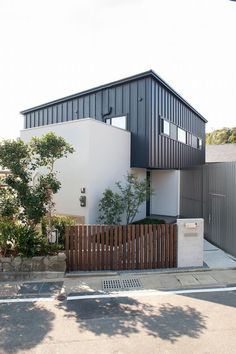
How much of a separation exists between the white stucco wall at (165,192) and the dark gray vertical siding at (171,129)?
904 mm

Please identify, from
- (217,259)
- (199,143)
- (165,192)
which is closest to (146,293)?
(217,259)

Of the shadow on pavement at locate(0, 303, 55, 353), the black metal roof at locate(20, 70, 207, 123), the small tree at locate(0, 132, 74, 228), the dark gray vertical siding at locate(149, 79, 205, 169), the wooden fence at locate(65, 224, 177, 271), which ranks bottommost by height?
the shadow on pavement at locate(0, 303, 55, 353)

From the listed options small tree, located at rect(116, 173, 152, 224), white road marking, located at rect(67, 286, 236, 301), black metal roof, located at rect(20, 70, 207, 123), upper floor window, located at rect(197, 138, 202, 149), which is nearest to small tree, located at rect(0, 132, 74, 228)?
white road marking, located at rect(67, 286, 236, 301)

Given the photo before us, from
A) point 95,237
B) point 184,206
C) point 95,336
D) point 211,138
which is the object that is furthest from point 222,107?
point 95,336

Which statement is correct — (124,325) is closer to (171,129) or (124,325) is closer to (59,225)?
(59,225)

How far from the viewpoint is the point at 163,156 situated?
12.6 meters

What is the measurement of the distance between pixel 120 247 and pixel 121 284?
104 cm

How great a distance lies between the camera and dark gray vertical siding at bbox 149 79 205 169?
457 inches

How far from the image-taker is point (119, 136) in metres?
11.0

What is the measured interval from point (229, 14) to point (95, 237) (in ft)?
17.4

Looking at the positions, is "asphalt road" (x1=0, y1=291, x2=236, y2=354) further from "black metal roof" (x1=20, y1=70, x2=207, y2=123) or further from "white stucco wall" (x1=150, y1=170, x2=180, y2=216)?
"white stucco wall" (x1=150, y1=170, x2=180, y2=216)

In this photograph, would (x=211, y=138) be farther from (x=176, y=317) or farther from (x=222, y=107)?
(x=176, y=317)

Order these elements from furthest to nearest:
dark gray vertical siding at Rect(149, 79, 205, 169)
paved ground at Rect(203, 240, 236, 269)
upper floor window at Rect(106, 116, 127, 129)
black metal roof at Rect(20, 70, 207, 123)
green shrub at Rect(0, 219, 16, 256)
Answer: upper floor window at Rect(106, 116, 127, 129), dark gray vertical siding at Rect(149, 79, 205, 169), black metal roof at Rect(20, 70, 207, 123), paved ground at Rect(203, 240, 236, 269), green shrub at Rect(0, 219, 16, 256)

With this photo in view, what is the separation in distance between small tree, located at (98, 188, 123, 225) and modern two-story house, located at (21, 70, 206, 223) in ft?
0.94
